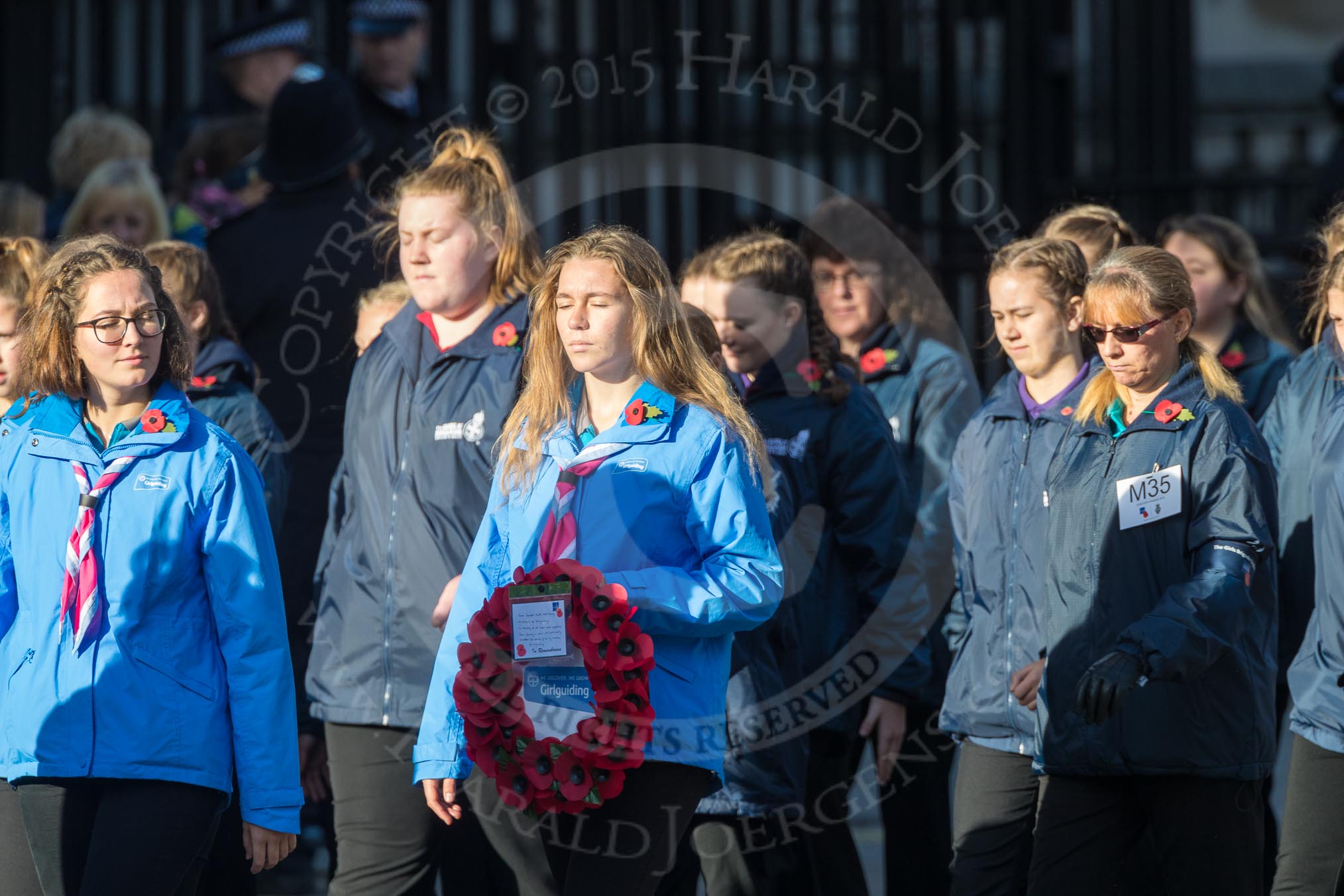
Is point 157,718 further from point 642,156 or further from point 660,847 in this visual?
point 642,156

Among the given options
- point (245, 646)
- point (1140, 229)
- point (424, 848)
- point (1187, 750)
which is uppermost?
point (1140, 229)

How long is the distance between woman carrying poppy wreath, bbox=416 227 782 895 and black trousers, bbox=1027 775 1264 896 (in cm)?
81

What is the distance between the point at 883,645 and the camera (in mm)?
4738

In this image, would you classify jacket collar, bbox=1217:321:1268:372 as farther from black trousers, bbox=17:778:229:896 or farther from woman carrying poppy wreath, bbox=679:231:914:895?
black trousers, bbox=17:778:229:896

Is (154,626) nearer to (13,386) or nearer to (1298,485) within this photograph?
(13,386)

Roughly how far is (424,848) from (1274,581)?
1.99 metres

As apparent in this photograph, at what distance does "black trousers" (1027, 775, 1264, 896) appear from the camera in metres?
3.64

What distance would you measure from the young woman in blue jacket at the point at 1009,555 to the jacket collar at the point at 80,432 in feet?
6.17

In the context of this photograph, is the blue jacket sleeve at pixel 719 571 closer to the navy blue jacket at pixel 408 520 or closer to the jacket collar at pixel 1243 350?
the navy blue jacket at pixel 408 520

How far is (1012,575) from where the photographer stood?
413 centimetres

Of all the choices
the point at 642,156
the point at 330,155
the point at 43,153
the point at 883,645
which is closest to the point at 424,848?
the point at 883,645

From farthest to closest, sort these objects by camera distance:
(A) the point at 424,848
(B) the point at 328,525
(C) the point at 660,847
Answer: (B) the point at 328,525 < (A) the point at 424,848 < (C) the point at 660,847

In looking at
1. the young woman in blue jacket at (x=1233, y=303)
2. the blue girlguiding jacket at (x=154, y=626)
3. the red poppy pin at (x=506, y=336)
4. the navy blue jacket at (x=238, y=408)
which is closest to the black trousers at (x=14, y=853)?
the blue girlguiding jacket at (x=154, y=626)

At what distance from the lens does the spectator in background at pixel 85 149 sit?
723cm
